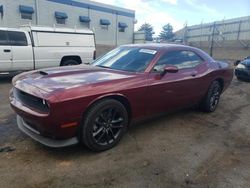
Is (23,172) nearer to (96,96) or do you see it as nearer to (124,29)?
(96,96)

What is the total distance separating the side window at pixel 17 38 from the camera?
8.39m

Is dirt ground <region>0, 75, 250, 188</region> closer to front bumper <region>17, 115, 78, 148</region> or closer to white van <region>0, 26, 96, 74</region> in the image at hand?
front bumper <region>17, 115, 78, 148</region>

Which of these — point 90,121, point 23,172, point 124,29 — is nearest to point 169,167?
point 90,121

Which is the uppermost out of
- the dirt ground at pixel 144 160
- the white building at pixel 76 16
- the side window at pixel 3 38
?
the white building at pixel 76 16

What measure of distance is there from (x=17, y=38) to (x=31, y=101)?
625 centimetres

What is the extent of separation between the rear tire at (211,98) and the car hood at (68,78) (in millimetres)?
2308

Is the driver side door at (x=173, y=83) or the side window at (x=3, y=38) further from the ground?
the side window at (x=3, y=38)

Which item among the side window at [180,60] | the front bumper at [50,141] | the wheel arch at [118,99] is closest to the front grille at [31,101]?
the front bumper at [50,141]

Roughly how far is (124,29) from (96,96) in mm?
25711

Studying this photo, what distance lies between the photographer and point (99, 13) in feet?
81.3

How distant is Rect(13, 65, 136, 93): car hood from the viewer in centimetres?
316

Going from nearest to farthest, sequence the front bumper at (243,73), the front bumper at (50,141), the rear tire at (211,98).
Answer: the front bumper at (50,141) → the rear tire at (211,98) → the front bumper at (243,73)

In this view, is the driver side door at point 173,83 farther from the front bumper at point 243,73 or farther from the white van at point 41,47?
the white van at point 41,47

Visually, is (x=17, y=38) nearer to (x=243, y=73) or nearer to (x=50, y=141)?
(x=50, y=141)
